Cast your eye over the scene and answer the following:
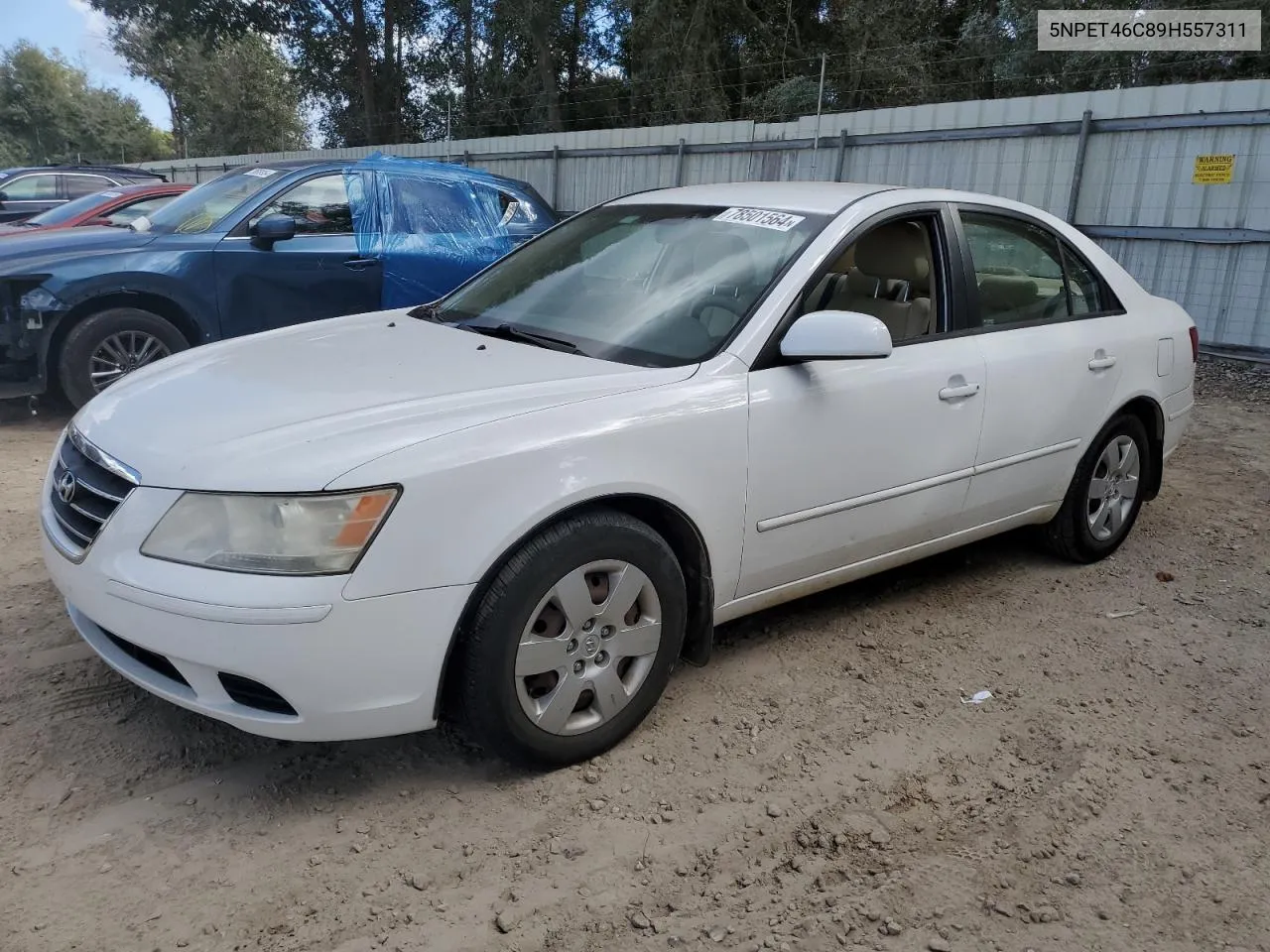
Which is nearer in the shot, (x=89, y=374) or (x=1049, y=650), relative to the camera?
(x=1049, y=650)

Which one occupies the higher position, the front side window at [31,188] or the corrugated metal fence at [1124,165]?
the corrugated metal fence at [1124,165]

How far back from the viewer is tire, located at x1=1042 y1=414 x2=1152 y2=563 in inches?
170

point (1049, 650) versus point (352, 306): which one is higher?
point (352, 306)

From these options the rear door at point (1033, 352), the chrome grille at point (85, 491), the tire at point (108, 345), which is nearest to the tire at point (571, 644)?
the chrome grille at point (85, 491)

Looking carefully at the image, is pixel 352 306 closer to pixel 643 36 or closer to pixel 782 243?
pixel 782 243

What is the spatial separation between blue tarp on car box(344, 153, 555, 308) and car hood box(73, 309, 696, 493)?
364cm

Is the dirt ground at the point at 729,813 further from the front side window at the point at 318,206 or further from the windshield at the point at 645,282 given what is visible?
the front side window at the point at 318,206

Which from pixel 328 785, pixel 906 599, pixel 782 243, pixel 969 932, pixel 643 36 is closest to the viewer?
pixel 969 932

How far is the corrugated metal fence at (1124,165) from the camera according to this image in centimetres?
830

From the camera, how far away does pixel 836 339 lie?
2.98 metres

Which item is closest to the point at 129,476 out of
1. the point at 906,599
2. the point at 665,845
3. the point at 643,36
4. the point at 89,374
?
the point at 665,845

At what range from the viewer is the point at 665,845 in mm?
2508

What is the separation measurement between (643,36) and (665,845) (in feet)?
75.5

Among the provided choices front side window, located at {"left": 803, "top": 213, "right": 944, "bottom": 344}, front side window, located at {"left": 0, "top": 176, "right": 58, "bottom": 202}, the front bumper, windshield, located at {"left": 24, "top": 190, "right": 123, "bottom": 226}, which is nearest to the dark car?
front side window, located at {"left": 0, "top": 176, "right": 58, "bottom": 202}
